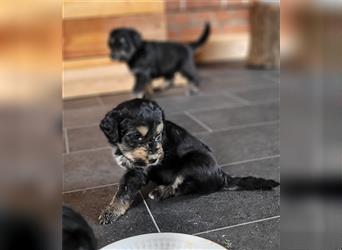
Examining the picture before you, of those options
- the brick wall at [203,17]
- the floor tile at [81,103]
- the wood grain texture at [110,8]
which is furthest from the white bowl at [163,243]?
the brick wall at [203,17]

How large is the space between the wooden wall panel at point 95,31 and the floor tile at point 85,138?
1.30 m

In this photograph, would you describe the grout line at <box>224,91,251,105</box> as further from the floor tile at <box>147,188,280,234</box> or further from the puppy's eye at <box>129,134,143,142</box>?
the puppy's eye at <box>129,134,143,142</box>

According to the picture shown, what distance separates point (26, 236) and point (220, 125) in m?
1.73

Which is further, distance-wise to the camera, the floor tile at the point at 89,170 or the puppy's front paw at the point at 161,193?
the floor tile at the point at 89,170

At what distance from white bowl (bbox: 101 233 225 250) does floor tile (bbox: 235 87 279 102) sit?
1894 millimetres

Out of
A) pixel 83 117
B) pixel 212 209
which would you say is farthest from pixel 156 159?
pixel 83 117

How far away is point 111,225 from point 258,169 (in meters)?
0.74

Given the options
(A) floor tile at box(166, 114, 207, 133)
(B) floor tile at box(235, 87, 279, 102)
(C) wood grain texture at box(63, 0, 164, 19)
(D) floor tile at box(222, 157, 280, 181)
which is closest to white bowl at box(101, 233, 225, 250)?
(D) floor tile at box(222, 157, 280, 181)

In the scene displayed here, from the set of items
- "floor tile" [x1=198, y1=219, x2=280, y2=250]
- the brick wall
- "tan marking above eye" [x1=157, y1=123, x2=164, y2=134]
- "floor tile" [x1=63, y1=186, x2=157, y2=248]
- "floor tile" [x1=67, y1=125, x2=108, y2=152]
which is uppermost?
the brick wall

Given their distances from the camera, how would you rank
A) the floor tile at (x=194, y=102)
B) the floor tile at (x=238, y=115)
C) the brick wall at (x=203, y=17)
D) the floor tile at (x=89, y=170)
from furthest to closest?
the brick wall at (x=203, y=17) < the floor tile at (x=194, y=102) < the floor tile at (x=238, y=115) < the floor tile at (x=89, y=170)

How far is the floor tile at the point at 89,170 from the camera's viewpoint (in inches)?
62.9

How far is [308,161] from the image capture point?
79 centimetres

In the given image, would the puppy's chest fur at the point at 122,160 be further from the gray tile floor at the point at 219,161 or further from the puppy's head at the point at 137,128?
the gray tile floor at the point at 219,161

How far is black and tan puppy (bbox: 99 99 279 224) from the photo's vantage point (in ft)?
3.87
